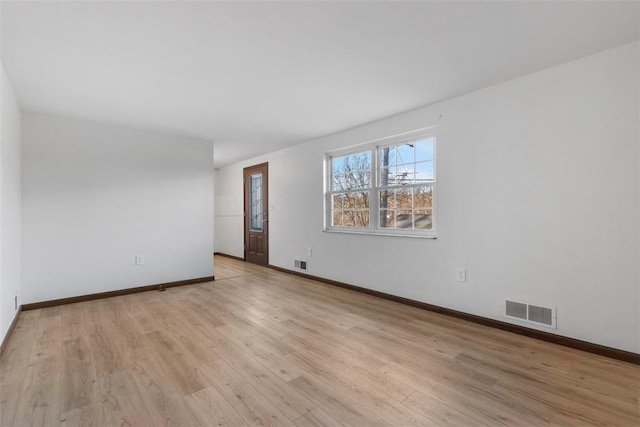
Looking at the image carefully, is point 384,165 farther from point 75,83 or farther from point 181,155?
point 75,83

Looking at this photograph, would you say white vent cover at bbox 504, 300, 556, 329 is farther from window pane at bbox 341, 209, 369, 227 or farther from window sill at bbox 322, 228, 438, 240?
window pane at bbox 341, 209, 369, 227

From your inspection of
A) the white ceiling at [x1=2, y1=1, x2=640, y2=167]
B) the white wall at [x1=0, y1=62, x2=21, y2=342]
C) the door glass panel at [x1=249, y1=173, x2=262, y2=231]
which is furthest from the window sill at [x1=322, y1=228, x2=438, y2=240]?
the white wall at [x1=0, y1=62, x2=21, y2=342]

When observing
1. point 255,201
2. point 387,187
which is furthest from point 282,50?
point 255,201

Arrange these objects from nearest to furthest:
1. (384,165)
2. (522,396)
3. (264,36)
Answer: (522,396), (264,36), (384,165)

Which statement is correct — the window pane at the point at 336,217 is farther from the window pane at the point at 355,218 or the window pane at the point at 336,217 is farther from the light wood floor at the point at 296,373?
the light wood floor at the point at 296,373

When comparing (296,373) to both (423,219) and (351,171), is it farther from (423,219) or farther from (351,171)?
(351,171)

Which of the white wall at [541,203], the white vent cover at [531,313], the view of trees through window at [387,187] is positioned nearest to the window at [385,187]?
the view of trees through window at [387,187]

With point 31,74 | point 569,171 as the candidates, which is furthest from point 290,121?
point 569,171

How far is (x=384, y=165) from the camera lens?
4.04 m

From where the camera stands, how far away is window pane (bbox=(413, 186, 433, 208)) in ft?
11.5

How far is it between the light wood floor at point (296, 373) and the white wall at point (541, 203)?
0.38 metres

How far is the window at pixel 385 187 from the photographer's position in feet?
11.7

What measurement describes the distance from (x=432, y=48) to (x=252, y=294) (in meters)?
3.40

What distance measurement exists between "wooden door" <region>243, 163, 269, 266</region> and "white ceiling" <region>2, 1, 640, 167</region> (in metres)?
2.77
